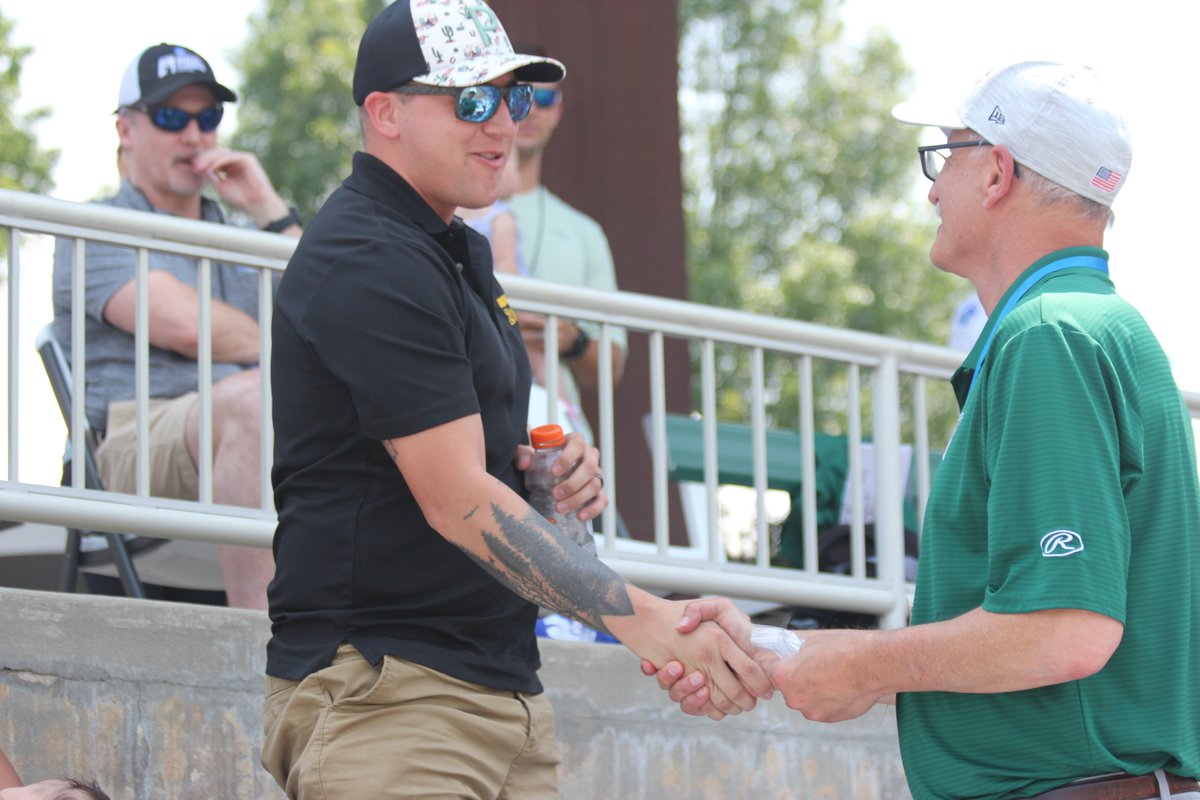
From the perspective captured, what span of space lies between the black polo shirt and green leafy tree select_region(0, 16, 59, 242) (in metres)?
17.6

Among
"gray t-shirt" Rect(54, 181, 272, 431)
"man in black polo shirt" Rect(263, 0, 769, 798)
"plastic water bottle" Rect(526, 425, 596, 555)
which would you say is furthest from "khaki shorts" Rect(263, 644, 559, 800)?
"gray t-shirt" Rect(54, 181, 272, 431)


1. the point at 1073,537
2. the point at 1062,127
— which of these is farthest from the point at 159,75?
the point at 1073,537

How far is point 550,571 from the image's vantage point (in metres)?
2.80

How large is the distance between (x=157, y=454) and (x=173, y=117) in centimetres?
131

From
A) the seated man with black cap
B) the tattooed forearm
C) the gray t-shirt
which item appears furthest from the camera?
the gray t-shirt

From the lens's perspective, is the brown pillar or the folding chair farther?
the brown pillar

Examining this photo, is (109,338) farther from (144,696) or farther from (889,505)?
(889,505)

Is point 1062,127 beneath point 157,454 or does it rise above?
above

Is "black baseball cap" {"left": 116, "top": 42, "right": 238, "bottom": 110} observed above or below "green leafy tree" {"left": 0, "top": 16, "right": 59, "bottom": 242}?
above

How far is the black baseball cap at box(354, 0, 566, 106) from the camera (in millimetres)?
2947

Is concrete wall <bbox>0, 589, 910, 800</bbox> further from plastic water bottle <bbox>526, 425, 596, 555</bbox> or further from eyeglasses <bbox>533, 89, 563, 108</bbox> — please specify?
eyeglasses <bbox>533, 89, 563, 108</bbox>

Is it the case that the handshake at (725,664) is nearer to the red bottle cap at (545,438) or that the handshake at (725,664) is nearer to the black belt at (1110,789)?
the red bottle cap at (545,438)

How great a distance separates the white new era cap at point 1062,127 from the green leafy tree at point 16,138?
18.1 meters

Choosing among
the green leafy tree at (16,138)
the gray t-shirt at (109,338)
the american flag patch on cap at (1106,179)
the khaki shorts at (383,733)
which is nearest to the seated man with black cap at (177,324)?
the gray t-shirt at (109,338)
